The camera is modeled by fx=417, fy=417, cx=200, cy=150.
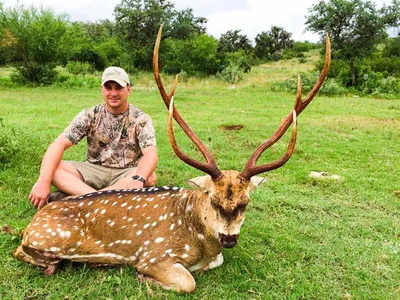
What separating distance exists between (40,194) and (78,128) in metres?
0.99

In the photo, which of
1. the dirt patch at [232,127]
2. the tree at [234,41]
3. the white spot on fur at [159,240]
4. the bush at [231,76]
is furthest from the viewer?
the tree at [234,41]

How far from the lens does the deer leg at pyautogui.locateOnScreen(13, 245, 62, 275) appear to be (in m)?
3.88

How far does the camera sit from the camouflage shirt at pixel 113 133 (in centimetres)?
530

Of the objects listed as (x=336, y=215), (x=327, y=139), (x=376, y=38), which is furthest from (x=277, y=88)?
(x=336, y=215)

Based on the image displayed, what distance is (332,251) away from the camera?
184 inches

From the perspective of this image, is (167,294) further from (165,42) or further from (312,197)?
(165,42)

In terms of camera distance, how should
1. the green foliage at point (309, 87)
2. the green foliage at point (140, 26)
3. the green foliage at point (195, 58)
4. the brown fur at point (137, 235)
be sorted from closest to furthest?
1. the brown fur at point (137, 235)
2. the green foliage at point (309, 87)
3. the green foliage at point (195, 58)
4. the green foliage at point (140, 26)

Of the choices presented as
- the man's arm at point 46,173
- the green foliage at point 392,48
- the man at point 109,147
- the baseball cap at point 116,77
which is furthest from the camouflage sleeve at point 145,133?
the green foliage at point 392,48

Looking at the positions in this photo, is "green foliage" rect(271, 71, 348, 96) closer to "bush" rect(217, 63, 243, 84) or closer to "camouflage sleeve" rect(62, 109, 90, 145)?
"bush" rect(217, 63, 243, 84)

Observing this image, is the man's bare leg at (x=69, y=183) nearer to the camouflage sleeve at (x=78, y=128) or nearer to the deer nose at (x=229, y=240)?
the camouflage sleeve at (x=78, y=128)

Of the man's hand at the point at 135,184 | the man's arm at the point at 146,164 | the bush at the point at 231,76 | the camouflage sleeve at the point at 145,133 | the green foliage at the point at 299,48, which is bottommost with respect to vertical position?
the man's hand at the point at 135,184

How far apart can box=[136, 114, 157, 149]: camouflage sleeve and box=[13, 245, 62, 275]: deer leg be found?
188 cm

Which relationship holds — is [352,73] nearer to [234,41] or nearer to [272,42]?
[234,41]

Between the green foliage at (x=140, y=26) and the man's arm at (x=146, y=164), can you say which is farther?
the green foliage at (x=140, y=26)
